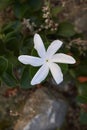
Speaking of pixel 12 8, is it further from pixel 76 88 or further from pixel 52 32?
pixel 76 88

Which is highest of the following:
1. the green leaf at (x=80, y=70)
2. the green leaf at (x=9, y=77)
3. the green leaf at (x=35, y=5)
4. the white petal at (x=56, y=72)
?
the white petal at (x=56, y=72)

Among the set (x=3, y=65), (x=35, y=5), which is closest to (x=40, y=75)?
(x=3, y=65)

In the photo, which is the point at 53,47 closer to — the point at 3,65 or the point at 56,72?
the point at 56,72

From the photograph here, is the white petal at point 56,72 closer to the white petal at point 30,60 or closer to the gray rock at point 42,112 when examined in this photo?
the white petal at point 30,60

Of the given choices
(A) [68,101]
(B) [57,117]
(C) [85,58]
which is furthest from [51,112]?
(C) [85,58]

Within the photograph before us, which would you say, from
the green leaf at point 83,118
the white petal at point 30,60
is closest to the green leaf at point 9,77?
the white petal at point 30,60

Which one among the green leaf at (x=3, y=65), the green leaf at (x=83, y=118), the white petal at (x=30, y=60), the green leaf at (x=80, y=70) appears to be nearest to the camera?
the white petal at (x=30, y=60)
